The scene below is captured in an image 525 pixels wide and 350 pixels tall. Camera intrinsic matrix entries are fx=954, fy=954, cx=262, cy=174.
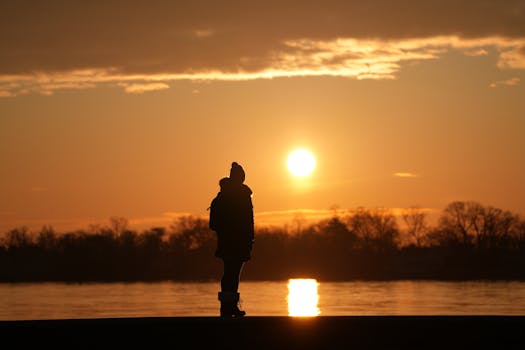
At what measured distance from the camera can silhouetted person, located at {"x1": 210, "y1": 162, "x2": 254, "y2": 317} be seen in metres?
16.3

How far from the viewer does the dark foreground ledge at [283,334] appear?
1185 centimetres

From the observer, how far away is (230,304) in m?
16.0

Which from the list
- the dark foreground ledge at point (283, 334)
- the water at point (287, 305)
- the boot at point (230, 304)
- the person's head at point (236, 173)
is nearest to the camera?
the dark foreground ledge at point (283, 334)

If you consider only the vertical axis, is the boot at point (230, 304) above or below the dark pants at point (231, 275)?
below

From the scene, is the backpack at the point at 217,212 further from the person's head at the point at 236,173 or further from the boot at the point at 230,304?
the boot at the point at 230,304

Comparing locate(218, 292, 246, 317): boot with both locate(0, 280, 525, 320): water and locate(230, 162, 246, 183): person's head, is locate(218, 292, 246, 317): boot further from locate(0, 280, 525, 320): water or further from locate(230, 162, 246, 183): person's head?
locate(0, 280, 525, 320): water

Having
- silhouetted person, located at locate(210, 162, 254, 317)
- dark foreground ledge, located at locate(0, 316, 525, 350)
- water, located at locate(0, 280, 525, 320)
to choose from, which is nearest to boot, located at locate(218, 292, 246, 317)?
silhouetted person, located at locate(210, 162, 254, 317)

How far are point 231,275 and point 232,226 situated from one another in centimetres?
84

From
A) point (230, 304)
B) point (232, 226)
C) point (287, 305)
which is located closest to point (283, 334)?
point (230, 304)

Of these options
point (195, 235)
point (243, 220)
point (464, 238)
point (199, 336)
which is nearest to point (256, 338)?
point (199, 336)

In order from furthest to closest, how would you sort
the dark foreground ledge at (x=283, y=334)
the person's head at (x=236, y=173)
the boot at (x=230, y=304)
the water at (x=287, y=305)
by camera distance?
1. the water at (x=287, y=305)
2. the person's head at (x=236, y=173)
3. the boot at (x=230, y=304)
4. the dark foreground ledge at (x=283, y=334)

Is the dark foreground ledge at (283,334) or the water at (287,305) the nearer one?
the dark foreground ledge at (283,334)

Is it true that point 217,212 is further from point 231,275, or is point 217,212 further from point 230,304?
point 230,304

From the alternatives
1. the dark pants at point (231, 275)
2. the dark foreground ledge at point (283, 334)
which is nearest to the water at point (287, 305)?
the dark pants at point (231, 275)
